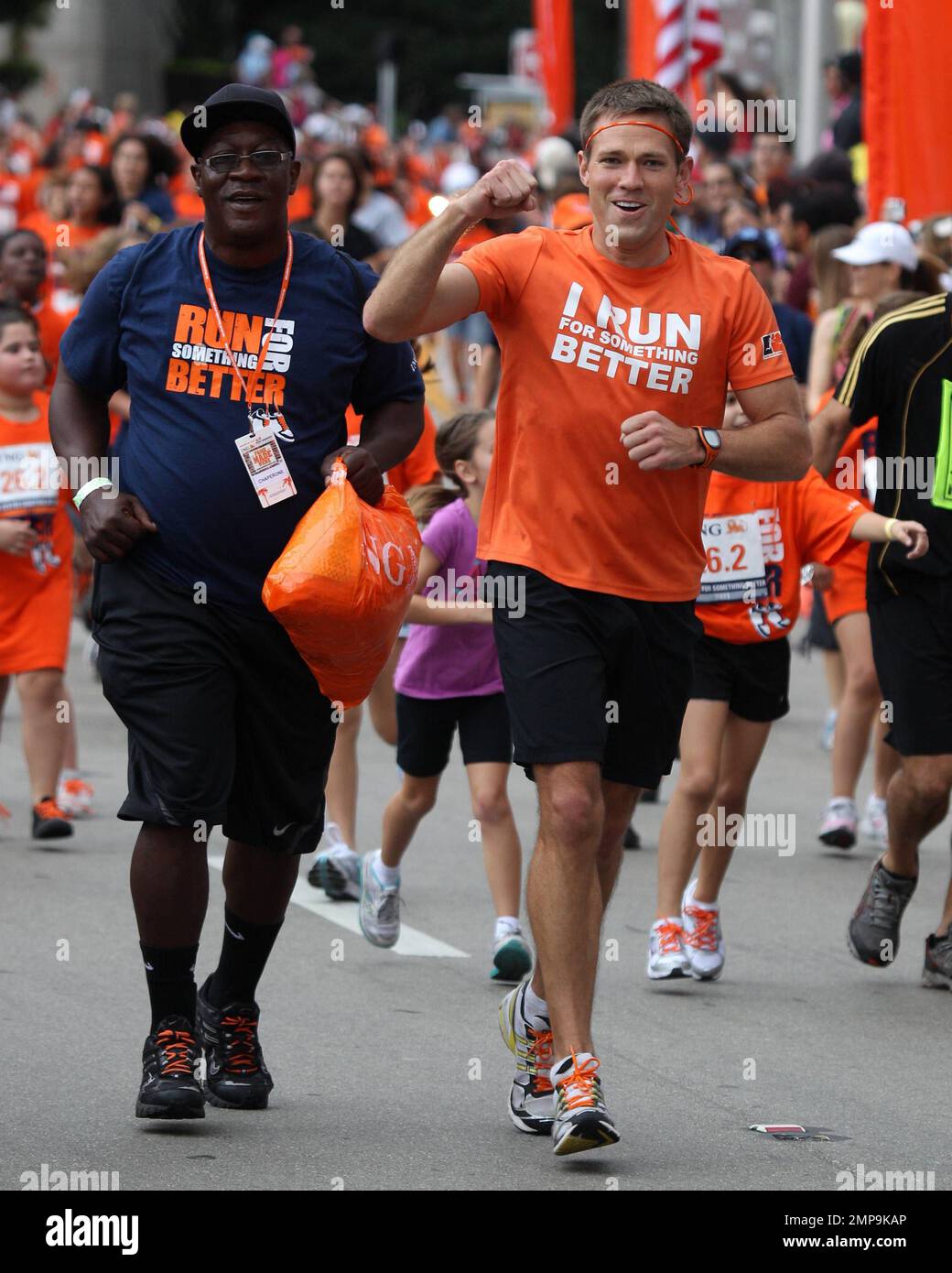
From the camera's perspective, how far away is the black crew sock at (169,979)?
18.0 ft

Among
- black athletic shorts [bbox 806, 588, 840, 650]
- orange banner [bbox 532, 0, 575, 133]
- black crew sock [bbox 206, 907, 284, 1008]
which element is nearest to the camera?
black crew sock [bbox 206, 907, 284, 1008]

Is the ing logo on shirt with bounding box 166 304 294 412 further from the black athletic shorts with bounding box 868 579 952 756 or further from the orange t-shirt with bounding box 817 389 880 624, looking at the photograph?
the orange t-shirt with bounding box 817 389 880 624

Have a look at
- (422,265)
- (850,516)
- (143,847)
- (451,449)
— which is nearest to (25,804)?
(451,449)

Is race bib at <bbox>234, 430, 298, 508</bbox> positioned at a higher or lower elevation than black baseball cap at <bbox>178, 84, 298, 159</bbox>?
lower

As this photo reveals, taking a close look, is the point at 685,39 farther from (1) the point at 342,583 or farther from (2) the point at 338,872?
(1) the point at 342,583

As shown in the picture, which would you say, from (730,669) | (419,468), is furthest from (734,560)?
(419,468)

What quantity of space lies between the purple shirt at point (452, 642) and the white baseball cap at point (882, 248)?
3046 millimetres

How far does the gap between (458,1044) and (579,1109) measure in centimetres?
139

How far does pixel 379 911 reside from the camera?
7.65m

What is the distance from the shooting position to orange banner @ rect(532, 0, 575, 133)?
87.2ft

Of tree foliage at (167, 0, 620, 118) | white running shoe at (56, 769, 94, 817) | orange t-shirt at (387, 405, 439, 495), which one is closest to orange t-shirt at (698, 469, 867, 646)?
orange t-shirt at (387, 405, 439, 495)

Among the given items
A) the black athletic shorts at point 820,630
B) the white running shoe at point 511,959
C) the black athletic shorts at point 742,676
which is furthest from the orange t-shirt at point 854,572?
the white running shoe at point 511,959

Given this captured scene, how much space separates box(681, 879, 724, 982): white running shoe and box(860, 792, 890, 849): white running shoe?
252 centimetres

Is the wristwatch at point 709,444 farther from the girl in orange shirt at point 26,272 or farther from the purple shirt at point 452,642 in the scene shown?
the girl in orange shirt at point 26,272
